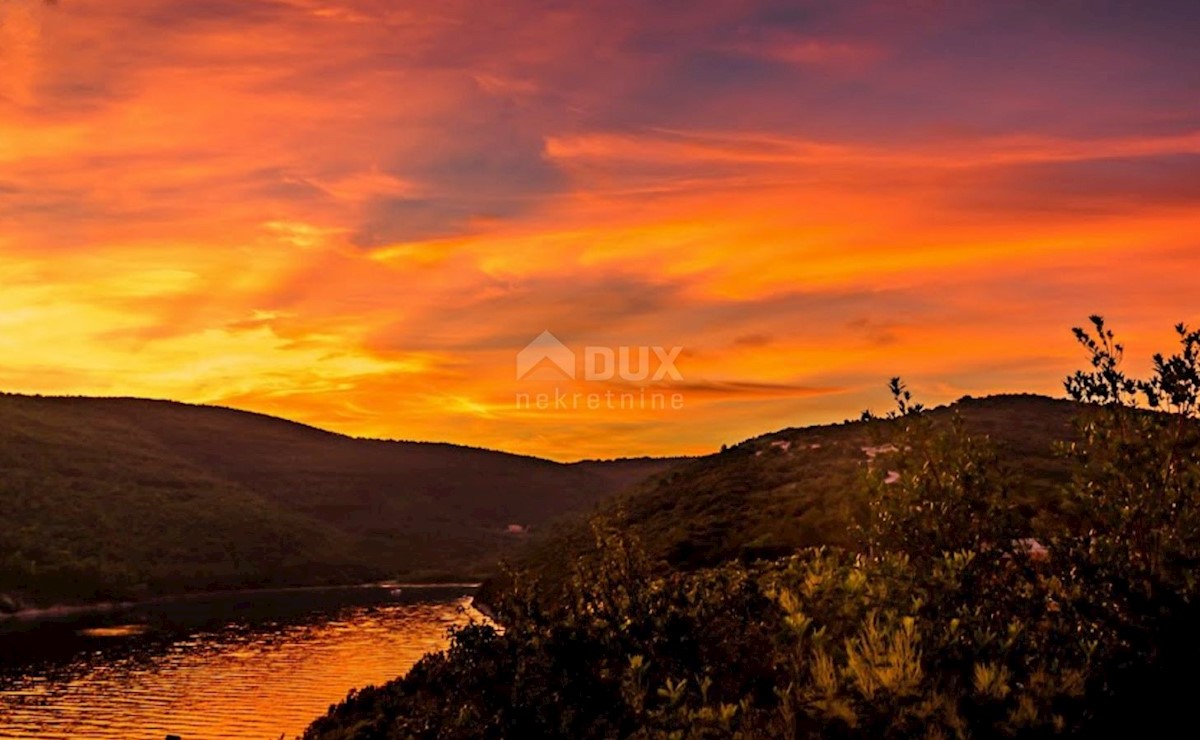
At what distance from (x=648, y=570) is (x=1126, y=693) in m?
15.8

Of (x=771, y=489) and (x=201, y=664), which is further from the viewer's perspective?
(x=771, y=489)

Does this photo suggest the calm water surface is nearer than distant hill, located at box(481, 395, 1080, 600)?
Yes

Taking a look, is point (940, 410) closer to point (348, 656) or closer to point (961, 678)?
point (348, 656)

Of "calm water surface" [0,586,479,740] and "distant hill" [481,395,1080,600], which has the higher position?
"distant hill" [481,395,1080,600]

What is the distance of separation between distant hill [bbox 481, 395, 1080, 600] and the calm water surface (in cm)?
2120

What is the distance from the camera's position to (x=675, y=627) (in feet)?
77.5

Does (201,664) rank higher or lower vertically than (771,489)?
lower

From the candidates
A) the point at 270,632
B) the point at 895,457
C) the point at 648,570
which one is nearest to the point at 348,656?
the point at 270,632

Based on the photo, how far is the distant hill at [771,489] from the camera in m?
117

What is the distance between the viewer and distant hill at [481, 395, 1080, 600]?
11700 cm

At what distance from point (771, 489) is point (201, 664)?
73167mm

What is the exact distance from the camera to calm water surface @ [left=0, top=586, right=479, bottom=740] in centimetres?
7988

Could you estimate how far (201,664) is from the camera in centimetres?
10856

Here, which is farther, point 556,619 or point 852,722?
point 556,619
